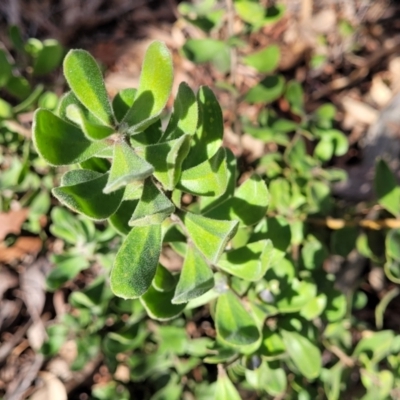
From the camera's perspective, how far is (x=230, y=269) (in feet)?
4.12

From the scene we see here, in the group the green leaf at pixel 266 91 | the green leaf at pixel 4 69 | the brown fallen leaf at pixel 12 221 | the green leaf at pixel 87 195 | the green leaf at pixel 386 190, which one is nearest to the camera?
the green leaf at pixel 87 195

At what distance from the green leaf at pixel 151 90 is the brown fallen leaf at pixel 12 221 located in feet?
4.54

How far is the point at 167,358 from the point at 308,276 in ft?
2.11

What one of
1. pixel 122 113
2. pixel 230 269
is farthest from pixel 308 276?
pixel 122 113

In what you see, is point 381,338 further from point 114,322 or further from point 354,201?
point 114,322

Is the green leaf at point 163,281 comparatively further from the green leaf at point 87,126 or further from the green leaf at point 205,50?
the green leaf at point 205,50

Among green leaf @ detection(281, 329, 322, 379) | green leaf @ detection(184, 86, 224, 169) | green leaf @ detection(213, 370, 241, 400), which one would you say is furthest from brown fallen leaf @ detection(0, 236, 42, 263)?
green leaf @ detection(184, 86, 224, 169)

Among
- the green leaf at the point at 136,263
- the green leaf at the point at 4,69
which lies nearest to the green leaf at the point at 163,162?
the green leaf at the point at 136,263

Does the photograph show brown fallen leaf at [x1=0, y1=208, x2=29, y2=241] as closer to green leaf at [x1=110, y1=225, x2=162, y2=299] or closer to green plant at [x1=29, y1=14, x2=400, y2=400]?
green plant at [x1=29, y1=14, x2=400, y2=400]

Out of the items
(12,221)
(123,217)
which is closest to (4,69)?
(12,221)

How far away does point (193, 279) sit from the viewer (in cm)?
113

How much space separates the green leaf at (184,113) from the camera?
1038 millimetres

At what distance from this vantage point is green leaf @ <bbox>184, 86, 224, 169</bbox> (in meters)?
1.13

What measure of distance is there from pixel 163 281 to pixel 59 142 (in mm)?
418
